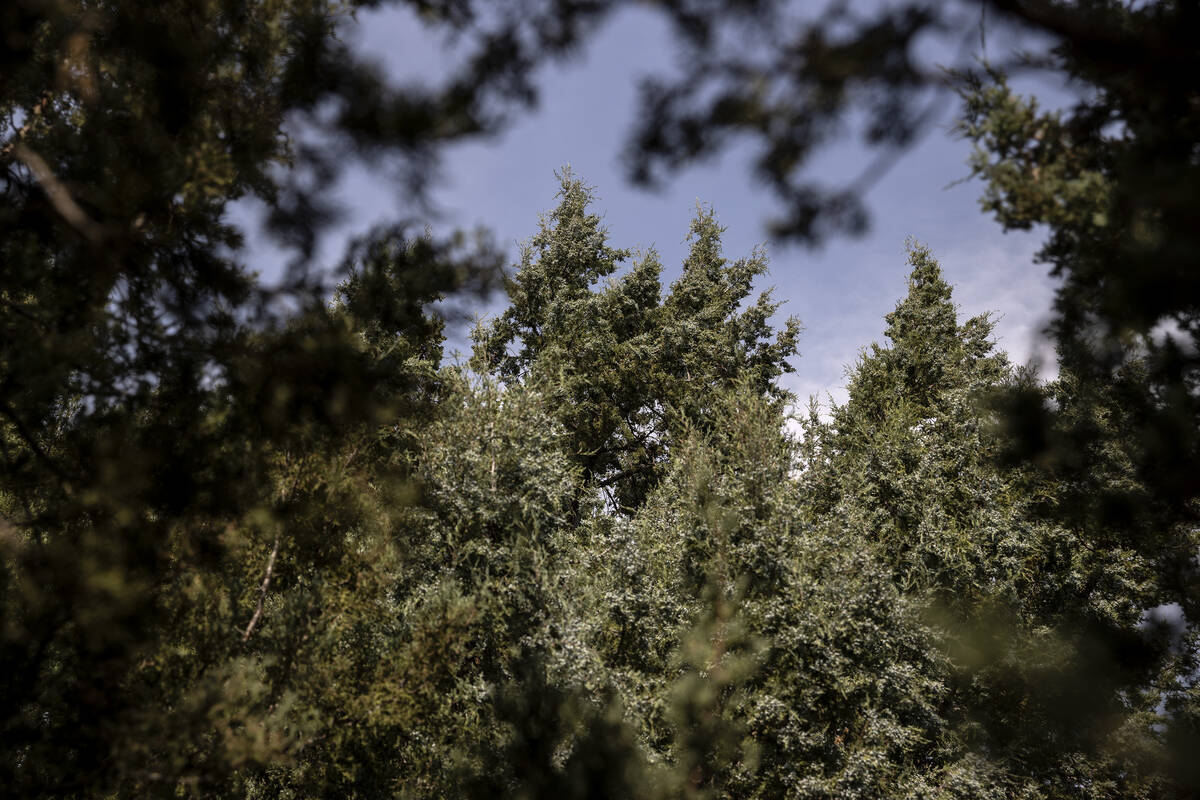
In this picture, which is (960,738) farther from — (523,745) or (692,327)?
(692,327)

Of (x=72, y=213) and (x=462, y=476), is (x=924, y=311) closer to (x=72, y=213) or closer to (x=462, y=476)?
(x=462, y=476)

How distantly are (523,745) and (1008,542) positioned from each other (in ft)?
51.7

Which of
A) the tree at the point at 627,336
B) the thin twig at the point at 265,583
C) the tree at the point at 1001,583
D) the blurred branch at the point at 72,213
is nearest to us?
the blurred branch at the point at 72,213

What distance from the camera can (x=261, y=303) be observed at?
6.86 metres

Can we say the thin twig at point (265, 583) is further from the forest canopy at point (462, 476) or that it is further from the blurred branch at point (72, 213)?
the blurred branch at point (72, 213)

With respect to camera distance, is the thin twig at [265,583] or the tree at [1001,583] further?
the tree at [1001,583]

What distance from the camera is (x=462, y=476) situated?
1306 cm

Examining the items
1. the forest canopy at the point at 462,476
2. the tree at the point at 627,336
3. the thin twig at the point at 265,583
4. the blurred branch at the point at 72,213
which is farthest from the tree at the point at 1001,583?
the blurred branch at the point at 72,213

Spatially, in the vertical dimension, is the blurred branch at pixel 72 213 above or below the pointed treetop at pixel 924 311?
below

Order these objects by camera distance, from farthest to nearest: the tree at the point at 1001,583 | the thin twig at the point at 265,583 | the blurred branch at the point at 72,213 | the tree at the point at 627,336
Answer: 1. the tree at the point at 627,336
2. the tree at the point at 1001,583
3. the thin twig at the point at 265,583
4. the blurred branch at the point at 72,213

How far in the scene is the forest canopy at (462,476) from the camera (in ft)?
17.4

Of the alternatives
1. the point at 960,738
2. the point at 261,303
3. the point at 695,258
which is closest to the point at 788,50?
the point at 261,303

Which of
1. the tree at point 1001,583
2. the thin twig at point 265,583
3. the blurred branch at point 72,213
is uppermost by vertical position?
the tree at point 1001,583

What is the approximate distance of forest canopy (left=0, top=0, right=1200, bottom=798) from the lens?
17.4 feet
